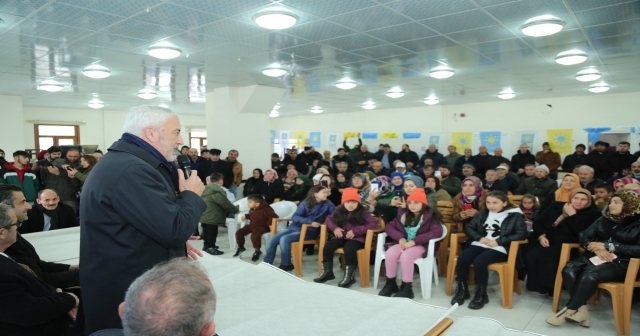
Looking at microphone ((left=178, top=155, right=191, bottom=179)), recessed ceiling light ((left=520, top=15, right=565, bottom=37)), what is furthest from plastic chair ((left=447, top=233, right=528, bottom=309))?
microphone ((left=178, top=155, right=191, bottom=179))

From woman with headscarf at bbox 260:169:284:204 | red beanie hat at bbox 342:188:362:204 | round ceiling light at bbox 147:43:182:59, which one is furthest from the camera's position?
woman with headscarf at bbox 260:169:284:204

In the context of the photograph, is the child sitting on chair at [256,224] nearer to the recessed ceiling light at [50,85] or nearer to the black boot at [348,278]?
the black boot at [348,278]

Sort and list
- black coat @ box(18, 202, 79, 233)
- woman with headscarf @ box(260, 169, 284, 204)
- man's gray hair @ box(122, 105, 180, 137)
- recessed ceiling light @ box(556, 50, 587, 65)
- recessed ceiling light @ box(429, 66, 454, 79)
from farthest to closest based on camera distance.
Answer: woman with headscarf @ box(260, 169, 284, 204)
recessed ceiling light @ box(429, 66, 454, 79)
recessed ceiling light @ box(556, 50, 587, 65)
black coat @ box(18, 202, 79, 233)
man's gray hair @ box(122, 105, 180, 137)

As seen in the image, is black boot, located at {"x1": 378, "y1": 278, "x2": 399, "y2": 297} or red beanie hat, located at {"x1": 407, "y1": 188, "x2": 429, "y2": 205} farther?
red beanie hat, located at {"x1": 407, "y1": 188, "x2": 429, "y2": 205}

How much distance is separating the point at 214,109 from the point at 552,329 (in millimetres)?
7348

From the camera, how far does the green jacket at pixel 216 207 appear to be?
5.79m

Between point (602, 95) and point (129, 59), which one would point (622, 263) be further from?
point (602, 95)

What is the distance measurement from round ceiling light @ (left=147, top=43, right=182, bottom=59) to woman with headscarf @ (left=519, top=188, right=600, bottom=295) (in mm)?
4449

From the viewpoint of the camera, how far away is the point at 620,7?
384 cm

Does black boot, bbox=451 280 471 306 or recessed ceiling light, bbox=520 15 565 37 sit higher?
recessed ceiling light, bbox=520 15 565 37

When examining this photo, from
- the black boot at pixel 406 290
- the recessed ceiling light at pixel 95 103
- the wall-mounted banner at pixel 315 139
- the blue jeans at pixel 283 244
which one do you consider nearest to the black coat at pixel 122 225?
the black boot at pixel 406 290

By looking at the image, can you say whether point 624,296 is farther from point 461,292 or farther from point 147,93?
point 147,93

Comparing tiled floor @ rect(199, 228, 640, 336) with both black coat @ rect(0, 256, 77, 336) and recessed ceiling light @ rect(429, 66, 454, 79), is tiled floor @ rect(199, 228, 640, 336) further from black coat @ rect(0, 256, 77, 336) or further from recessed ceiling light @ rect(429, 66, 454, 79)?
recessed ceiling light @ rect(429, 66, 454, 79)

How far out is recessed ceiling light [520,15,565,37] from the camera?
4.13m
